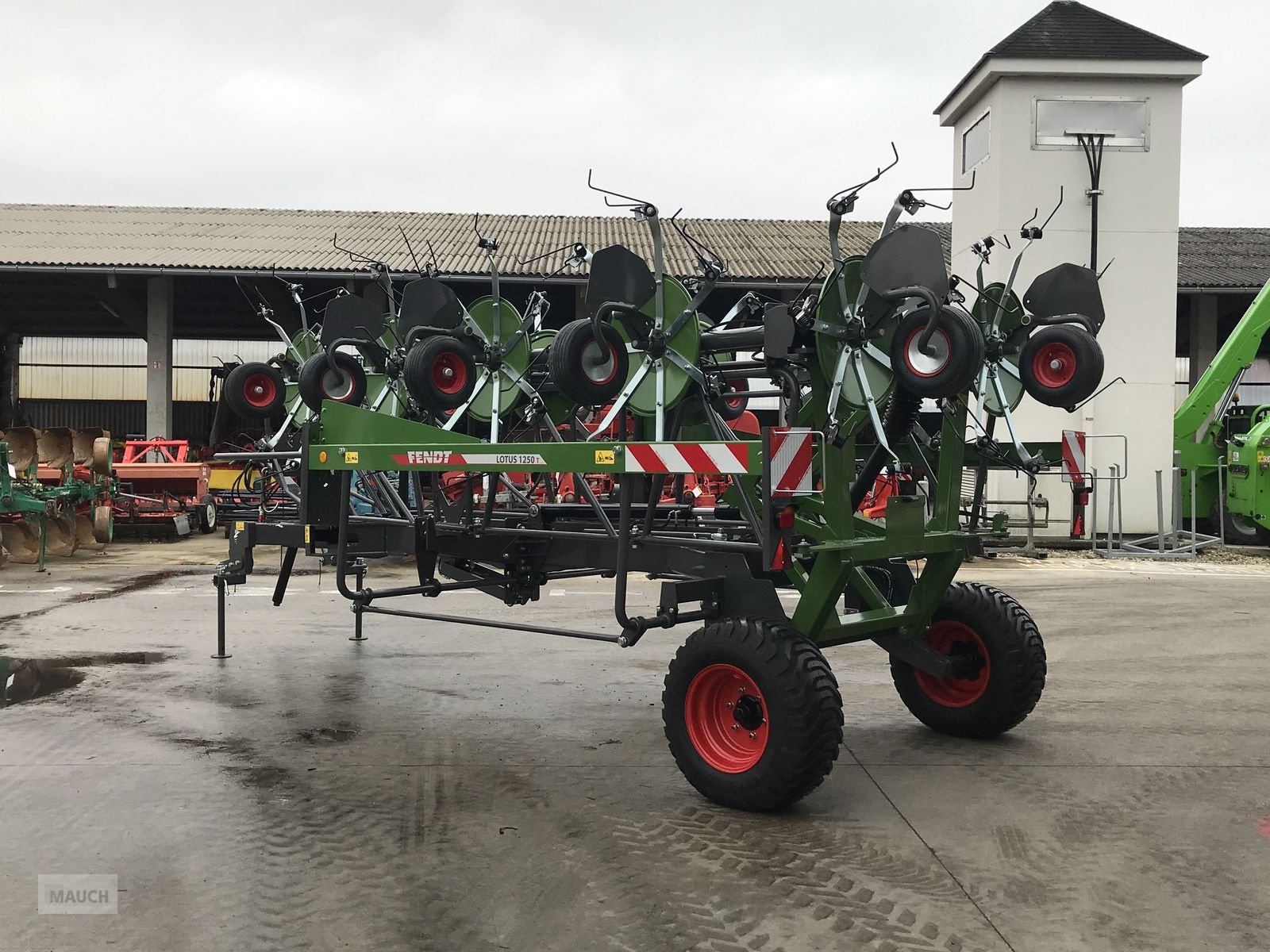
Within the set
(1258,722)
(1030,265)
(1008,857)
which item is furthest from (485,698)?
(1030,265)

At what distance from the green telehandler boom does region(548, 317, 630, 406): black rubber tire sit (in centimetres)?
1414

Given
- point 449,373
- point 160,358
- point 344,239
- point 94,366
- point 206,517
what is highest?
point 344,239

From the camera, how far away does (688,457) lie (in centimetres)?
472

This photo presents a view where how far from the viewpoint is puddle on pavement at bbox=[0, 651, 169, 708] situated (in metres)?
6.67

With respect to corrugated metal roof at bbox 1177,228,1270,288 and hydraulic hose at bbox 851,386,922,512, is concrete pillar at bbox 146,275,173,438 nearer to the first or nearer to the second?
corrugated metal roof at bbox 1177,228,1270,288

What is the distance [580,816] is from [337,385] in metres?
3.34

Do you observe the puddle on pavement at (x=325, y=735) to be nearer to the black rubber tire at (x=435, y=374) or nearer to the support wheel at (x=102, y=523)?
the black rubber tire at (x=435, y=374)

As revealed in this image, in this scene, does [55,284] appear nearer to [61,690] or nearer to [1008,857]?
[61,690]

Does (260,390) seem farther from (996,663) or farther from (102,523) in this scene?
(102,523)

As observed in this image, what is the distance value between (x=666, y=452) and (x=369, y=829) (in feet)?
6.25

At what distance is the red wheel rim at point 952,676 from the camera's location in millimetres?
5633

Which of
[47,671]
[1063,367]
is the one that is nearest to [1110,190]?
[1063,367]

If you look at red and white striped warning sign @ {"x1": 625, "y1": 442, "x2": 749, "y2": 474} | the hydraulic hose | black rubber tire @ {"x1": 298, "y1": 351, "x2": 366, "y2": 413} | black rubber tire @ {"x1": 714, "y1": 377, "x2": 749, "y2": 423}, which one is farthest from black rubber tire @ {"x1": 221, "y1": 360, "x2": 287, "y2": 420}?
the hydraulic hose

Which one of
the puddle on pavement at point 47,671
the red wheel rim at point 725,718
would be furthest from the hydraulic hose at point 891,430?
the puddle on pavement at point 47,671
